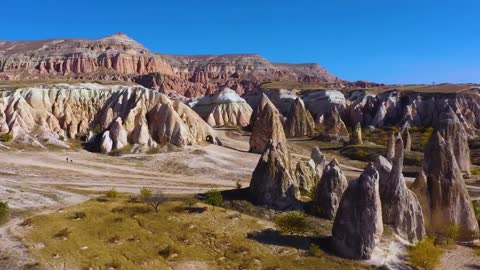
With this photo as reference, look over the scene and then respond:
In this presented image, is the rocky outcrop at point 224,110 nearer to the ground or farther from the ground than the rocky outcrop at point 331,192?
farther from the ground

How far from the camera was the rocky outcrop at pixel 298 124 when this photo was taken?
108m

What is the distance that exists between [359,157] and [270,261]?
50.1 m

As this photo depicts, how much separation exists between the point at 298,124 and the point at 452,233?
72.1 m

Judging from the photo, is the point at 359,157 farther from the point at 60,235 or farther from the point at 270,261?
the point at 60,235

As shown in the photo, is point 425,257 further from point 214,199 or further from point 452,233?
point 214,199

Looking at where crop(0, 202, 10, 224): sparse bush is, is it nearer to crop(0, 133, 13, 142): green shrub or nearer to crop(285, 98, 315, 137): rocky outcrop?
crop(0, 133, 13, 142): green shrub

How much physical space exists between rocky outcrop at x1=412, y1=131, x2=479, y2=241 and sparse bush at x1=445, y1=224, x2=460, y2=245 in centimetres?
62

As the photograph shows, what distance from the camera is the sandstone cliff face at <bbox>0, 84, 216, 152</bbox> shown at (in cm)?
7400

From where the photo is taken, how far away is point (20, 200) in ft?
132

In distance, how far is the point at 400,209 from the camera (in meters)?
36.2

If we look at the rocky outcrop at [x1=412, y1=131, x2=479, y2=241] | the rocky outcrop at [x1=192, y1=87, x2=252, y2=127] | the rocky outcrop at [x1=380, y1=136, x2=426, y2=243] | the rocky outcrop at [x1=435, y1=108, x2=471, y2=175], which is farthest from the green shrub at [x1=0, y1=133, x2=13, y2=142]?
the rocky outcrop at [x1=192, y1=87, x2=252, y2=127]

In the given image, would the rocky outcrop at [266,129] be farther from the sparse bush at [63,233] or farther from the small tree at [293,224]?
the sparse bush at [63,233]

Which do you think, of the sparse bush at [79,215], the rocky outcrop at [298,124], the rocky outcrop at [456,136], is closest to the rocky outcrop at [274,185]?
the sparse bush at [79,215]

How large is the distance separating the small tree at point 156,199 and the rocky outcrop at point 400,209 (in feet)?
60.4
